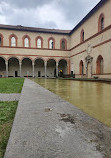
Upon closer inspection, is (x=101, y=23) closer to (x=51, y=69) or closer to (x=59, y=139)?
(x=51, y=69)

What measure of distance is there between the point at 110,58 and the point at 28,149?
14.4 meters

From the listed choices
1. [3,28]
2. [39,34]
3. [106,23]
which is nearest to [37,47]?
[39,34]

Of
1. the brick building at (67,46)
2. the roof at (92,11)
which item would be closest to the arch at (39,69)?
the brick building at (67,46)

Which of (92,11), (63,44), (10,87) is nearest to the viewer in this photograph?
(10,87)

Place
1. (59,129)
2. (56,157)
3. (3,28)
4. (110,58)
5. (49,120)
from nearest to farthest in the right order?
1. (56,157)
2. (59,129)
3. (49,120)
4. (110,58)
5. (3,28)

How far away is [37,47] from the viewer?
24.7 m


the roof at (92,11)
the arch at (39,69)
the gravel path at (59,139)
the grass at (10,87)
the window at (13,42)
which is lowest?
the grass at (10,87)

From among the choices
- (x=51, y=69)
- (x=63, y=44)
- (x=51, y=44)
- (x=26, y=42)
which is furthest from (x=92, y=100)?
(x=51, y=69)

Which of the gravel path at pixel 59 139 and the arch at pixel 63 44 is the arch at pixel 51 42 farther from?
the gravel path at pixel 59 139

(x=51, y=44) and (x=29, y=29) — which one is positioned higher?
(x=29, y=29)

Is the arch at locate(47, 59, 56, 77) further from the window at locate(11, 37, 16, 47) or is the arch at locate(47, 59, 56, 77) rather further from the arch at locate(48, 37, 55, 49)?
the window at locate(11, 37, 16, 47)

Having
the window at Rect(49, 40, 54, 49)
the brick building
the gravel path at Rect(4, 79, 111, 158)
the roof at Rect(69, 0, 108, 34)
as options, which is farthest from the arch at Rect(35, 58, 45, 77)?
the gravel path at Rect(4, 79, 111, 158)

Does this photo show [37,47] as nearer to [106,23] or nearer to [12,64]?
[12,64]

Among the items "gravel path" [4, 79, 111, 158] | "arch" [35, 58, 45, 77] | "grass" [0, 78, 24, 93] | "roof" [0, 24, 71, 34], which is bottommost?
"grass" [0, 78, 24, 93]
